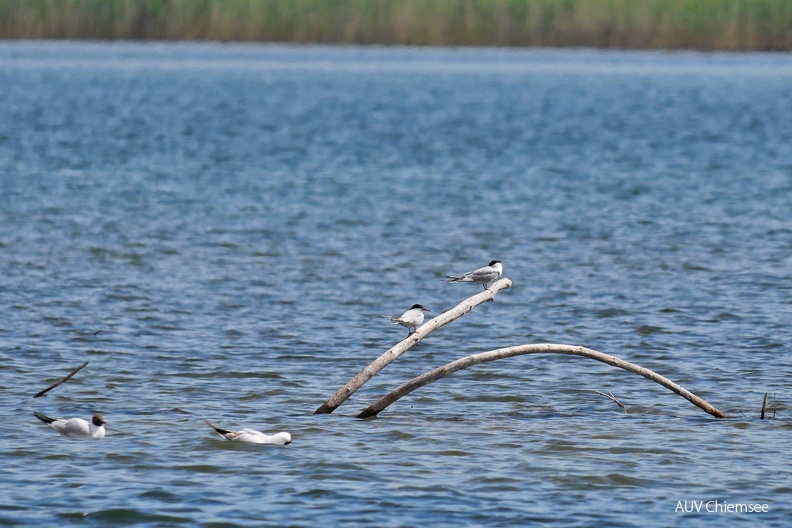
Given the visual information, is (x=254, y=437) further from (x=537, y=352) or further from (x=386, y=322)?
(x=386, y=322)

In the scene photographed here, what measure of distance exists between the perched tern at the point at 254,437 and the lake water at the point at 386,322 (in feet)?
0.31

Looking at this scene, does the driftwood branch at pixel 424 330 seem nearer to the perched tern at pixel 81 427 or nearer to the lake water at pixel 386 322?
the lake water at pixel 386 322

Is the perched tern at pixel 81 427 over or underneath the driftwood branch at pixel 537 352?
underneath

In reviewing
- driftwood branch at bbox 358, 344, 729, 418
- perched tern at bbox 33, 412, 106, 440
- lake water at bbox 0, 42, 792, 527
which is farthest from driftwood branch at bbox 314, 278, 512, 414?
perched tern at bbox 33, 412, 106, 440

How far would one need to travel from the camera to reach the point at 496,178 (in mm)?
33062

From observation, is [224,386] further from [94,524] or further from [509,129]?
[509,129]

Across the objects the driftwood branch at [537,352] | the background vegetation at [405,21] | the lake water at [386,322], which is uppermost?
the background vegetation at [405,21]

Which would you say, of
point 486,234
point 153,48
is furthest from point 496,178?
point 153,48

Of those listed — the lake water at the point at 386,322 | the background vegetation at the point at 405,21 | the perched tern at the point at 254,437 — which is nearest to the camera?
the lake water at the point at 386,322

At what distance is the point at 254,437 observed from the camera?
1113 cm

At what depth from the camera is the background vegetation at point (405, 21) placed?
64.1 m

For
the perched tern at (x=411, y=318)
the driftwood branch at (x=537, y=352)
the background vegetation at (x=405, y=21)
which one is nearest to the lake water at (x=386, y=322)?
the driftwood branch at (x=537, y=352)

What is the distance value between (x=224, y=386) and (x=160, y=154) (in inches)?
987

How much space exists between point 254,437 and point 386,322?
5.88m
